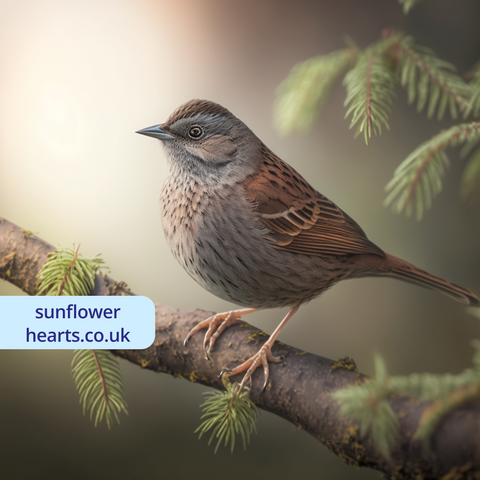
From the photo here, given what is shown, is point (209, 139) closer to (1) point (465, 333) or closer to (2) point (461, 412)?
(2) point (461, 412)

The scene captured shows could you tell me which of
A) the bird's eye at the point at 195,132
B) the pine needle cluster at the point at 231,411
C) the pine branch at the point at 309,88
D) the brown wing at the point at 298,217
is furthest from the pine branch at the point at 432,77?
the pine needle cluster at the point at 231,411

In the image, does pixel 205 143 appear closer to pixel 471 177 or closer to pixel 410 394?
pixel 471 177

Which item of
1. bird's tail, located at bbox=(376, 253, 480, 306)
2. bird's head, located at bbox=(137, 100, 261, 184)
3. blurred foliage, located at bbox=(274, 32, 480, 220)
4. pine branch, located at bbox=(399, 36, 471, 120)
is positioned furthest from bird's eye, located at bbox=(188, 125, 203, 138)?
bird's tail, located at bbox=(376, 253, 480, 306)

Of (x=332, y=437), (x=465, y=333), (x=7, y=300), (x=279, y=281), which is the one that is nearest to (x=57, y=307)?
(x=7, y=300)

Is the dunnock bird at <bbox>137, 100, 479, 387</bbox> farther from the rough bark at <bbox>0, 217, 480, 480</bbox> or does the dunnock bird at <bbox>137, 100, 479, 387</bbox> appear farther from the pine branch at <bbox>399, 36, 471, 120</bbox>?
the pine branch at <bbox>399, 36, 471, 120</bbox>

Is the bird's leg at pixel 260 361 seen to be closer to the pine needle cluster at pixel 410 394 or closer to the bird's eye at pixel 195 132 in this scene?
the pine needle cluster at pixel 410 394

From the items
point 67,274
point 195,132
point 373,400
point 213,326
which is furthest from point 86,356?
point 373,400
